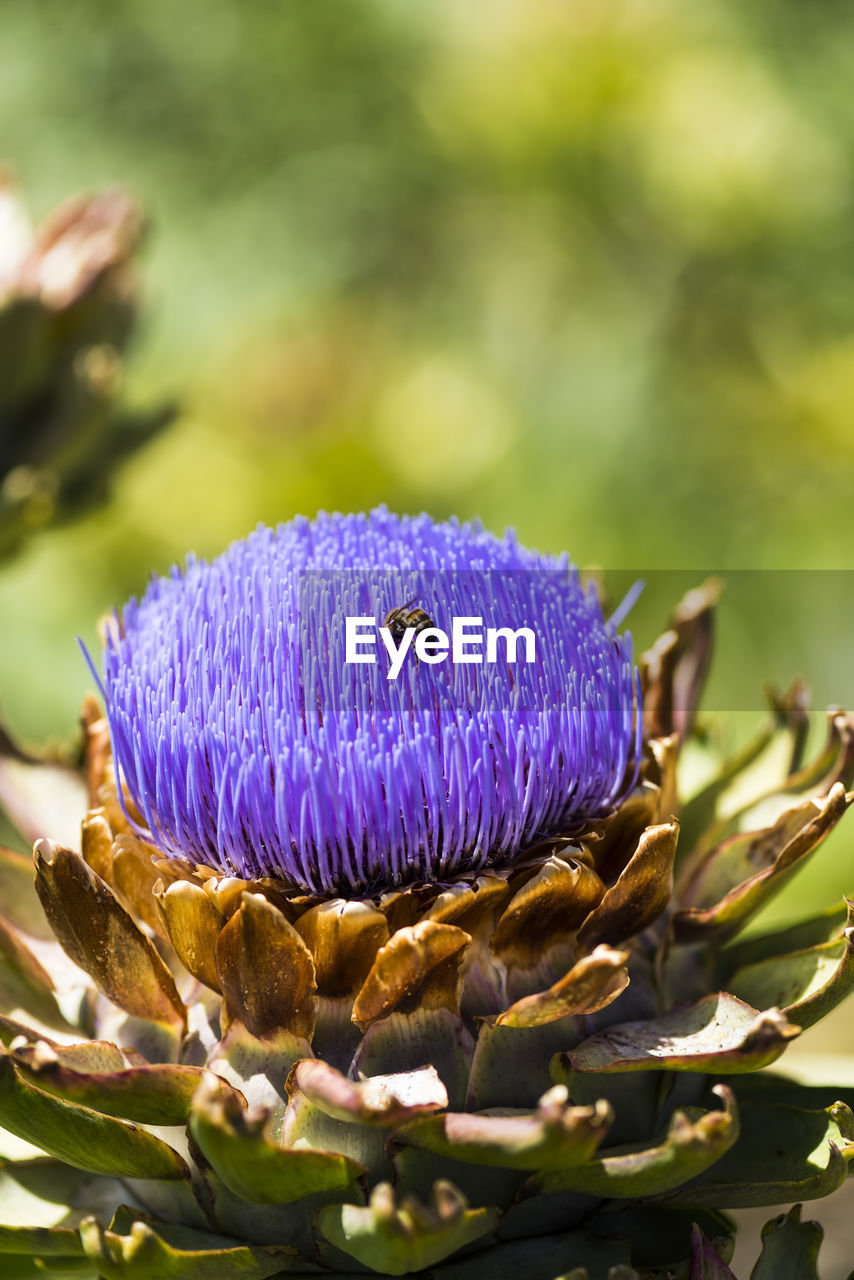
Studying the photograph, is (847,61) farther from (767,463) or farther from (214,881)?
(214,881)

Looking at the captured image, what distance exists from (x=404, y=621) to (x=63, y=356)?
791mm

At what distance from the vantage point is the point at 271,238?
2438 millimetres

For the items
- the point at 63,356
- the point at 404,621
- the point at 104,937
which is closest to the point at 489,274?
the point at 63,356

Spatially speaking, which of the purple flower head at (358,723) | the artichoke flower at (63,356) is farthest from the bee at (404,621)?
the artichoke flower at (63,356)

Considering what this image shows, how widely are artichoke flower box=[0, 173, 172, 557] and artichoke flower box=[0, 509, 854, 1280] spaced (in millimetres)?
588

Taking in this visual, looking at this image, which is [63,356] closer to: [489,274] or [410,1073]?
[410,1073]

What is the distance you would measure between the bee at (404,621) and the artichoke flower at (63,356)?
65 centimetres

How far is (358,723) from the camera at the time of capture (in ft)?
2.30

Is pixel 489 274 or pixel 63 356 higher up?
pixel 489 274

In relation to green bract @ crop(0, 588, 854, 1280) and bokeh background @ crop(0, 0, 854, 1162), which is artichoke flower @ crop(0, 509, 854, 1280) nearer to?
green bract @ crop(0, 588, 854, 1280)

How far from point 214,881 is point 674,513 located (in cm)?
162

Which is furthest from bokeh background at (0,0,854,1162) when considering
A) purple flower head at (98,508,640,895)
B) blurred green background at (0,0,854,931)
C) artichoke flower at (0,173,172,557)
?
purple flower head at (98,508,640,895)

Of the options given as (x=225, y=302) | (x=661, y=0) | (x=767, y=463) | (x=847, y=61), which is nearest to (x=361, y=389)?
(x=225, y=302)

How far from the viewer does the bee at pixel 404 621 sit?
0.74 m
